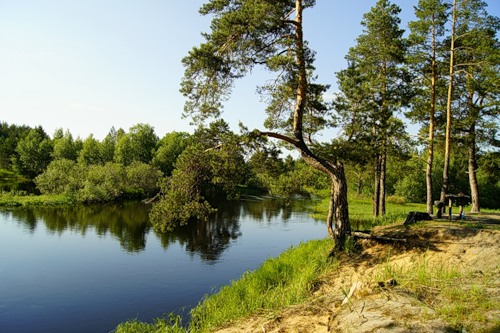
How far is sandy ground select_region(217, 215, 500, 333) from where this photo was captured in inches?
223

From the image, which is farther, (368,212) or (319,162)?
(368,212)

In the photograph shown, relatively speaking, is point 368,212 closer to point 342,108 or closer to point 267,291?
point 342,108

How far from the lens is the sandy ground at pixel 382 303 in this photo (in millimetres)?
5652

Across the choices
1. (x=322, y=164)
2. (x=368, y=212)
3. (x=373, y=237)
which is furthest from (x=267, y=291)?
(x=368, y=212)

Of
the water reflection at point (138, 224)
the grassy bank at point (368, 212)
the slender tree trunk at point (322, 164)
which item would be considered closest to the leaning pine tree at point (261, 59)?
the slender tree trunk at point (322, 164)

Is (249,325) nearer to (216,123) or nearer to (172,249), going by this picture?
(216,123)

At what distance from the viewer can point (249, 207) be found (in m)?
54.1

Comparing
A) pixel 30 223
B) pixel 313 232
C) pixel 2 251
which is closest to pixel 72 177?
pixel 30 223

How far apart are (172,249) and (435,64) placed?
2167 cm

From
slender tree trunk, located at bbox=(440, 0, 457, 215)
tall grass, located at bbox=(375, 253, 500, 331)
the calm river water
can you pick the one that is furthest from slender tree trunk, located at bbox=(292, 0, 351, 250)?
slender tree trunk, located at bbox=(440, 0, 457, 215)

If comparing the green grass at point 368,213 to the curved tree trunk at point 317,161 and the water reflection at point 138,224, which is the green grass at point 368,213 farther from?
the curved tree trunk at point 317,161

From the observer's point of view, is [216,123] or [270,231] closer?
[216,123]

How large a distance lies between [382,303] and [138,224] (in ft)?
112

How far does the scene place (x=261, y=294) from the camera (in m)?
12.1
